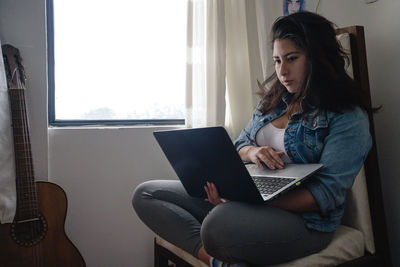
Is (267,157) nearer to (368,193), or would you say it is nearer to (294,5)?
(368,193)

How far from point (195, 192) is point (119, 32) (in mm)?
1021

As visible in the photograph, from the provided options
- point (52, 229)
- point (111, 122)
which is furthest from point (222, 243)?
point (111, 122)

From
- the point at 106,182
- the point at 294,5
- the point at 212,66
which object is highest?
the point at 294,5

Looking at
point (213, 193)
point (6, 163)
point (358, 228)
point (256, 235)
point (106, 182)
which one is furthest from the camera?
point (106, 182)

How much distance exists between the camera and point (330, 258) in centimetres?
89

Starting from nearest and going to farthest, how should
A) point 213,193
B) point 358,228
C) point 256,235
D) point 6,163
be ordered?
point 256,235 → point 213,193 → point 358,228 → point 6,163

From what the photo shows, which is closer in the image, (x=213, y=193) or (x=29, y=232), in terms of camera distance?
(x=213, y=193)

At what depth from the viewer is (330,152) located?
0.88m

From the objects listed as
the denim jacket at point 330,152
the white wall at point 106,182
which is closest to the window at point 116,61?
the white wall at point 106,182

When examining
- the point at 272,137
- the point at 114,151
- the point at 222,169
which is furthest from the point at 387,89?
the point at 114,151

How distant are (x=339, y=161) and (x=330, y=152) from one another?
0.04 metres

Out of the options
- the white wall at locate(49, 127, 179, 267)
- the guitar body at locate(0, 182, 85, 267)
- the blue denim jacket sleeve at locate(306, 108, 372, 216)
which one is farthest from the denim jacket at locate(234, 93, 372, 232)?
the guitar body at locate(0, 182, 85, 267)

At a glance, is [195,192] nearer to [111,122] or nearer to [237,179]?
[237,179]

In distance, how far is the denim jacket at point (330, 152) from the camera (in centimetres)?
85
